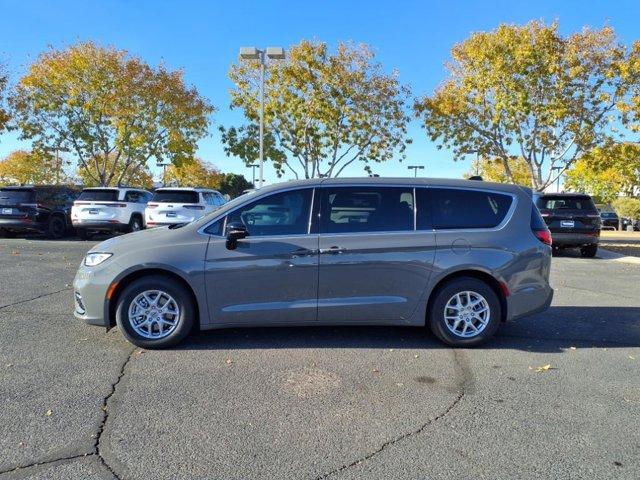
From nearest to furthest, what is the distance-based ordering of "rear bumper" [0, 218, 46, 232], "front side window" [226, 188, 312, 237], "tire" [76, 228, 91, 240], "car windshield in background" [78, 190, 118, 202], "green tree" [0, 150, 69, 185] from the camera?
"front side window" [226, 188, 312, 237] < "rear bumper" [0, 218, 46, 232] < "car windshield in background" [78, 190, 118, 202] < "tire" [76, 228, 91, 240] < "green tree" [0, 150, 69, 185]

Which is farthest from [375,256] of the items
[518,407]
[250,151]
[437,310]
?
[250,151]

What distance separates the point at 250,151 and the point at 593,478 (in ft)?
83.8

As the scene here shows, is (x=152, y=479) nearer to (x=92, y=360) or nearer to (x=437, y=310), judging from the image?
(x=92, y=360)

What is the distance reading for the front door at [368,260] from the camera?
5109mm

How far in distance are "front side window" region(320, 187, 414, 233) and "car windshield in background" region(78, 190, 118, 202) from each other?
12.8 m

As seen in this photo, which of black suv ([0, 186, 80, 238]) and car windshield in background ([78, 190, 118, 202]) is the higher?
car windshield in background ([78, 190, 118, 202])

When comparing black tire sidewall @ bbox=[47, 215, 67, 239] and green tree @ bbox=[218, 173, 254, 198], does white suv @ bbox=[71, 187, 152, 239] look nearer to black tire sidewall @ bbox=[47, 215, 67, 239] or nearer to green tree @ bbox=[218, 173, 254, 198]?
black tire sidewall @ bbox=[47, 215, 67, 239]

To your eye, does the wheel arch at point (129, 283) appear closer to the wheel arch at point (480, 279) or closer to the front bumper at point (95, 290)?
the front bumper at point (95, 290)

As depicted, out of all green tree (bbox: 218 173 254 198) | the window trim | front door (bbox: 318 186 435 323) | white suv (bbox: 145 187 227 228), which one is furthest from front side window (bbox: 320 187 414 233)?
green tree (bbox: 218 173 254 198)

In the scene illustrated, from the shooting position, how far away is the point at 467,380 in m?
4.41

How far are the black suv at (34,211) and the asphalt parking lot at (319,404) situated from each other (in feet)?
36.3

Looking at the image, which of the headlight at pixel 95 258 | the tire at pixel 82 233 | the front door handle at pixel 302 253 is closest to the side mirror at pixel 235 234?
the front door handle at pixel 302 253

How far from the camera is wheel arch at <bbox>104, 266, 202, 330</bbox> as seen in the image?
5027 mm

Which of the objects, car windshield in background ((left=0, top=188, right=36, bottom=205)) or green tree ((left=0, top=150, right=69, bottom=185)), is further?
green tree ((left=0, top=150, right=69, bottom=185))
